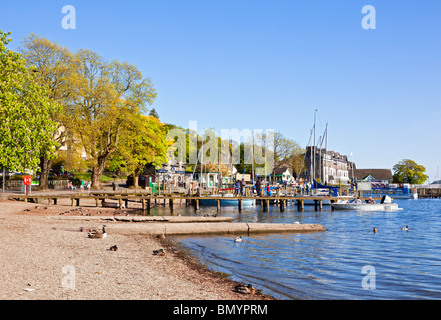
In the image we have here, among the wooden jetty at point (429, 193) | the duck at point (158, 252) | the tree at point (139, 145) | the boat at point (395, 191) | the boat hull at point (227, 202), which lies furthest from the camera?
the wooden jetty at point (429, 193)

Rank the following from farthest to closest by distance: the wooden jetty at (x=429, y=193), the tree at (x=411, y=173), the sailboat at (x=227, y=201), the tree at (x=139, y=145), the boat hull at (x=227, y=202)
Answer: the tree at (x=411, y=173) → the wooden jetty at (x=429, y=193) → the tree at (x=139, y=145) → the boat hull at (x=227, y=202) → the sailboat at (x=227, y=201)

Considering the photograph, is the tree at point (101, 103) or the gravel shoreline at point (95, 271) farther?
the tree at point (101, 103)

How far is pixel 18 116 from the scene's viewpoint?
31922mm

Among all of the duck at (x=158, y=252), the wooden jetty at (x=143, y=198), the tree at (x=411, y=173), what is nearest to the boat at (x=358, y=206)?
the wooden jetty at (x=143, y=198)

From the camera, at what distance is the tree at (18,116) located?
99.2ft

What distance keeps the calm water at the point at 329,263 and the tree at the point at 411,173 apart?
133 meters

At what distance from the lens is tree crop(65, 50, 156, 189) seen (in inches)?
2084

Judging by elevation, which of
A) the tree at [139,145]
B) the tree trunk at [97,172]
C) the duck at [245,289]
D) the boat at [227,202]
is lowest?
the duck at [245,289]

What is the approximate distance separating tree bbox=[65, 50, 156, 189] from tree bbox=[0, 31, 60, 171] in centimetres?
1724

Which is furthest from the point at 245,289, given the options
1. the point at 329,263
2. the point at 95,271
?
the point at 329,263

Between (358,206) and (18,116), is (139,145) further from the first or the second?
(358,206)

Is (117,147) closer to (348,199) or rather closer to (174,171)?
(174,171)

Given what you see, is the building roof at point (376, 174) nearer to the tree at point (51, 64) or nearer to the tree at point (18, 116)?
the tree at point (51, 64)

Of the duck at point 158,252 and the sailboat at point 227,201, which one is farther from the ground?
the sailboat at point 227,201
